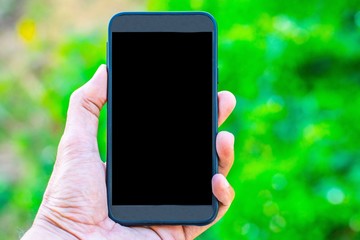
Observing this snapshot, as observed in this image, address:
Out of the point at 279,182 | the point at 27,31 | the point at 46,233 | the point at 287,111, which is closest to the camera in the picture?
the point at 46,233

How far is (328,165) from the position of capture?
201 centimetres

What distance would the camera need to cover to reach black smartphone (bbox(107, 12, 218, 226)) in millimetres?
1175

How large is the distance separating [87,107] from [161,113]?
0.11 meters

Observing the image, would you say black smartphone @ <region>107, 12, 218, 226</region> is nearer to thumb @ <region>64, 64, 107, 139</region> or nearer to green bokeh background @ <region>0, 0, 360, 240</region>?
thumb @ <region>64, 64, 107, 139</region>

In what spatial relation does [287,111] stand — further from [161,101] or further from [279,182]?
[161,101]

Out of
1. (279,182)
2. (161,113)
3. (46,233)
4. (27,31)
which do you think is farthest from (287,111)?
(27,31)

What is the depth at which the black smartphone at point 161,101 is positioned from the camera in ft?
3.85

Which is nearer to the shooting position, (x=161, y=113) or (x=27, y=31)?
(x=161, y=113)

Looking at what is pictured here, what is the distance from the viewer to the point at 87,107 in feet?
3.82

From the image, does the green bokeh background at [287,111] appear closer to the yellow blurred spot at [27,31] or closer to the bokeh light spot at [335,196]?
the bokeh light spot at [335,196]

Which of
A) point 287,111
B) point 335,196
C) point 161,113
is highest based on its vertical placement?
point 161,113

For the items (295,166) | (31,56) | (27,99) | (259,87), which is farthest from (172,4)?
(31,56)

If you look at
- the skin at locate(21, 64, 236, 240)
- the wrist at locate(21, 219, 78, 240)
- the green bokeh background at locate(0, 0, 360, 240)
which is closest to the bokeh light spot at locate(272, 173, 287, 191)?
the green bokeh background at locate(0, 0, 360, 240)

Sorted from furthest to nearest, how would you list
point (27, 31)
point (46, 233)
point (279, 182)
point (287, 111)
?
1. point (27, 31)
2. point (287, 111)
3. point (279, 182)
4. point (46, 233)
